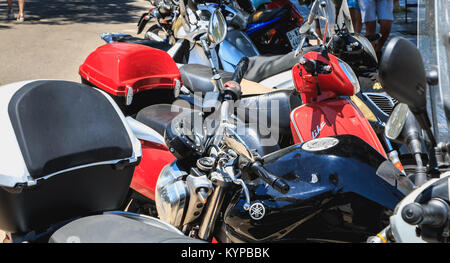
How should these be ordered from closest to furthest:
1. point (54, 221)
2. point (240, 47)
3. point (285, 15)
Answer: point (54, 221) → point (240, 47) → point (285, 15)

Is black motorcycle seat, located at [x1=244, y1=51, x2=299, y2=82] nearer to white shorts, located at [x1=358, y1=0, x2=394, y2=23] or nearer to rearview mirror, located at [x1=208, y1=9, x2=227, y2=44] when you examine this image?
rearview mirror, located at [x1=208, y1=9, x2=227, y2=44]

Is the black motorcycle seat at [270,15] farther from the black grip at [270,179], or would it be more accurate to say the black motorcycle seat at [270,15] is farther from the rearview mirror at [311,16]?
the black grip at [270,179]

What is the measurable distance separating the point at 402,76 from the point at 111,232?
969 mm

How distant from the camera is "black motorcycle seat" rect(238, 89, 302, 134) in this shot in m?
2.75

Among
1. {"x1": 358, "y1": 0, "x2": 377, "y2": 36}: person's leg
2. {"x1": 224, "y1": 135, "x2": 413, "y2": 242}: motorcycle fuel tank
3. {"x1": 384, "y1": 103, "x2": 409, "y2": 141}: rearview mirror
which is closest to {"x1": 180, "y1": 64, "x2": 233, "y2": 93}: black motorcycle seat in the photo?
{"x1": 224, "y1": 135, "x2": 413, "y2": 242}: motorcycle fuel tank

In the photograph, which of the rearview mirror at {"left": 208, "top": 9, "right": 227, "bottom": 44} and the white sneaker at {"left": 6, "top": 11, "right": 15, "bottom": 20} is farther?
the white sneaker at {"left": 6, "top": 11, "right": 15, "bottom": 20}

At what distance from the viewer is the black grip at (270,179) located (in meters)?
1.39

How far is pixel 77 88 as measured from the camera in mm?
1813

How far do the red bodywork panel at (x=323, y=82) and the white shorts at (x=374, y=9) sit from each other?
3051 mm

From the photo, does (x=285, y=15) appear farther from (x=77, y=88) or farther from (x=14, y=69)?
(x=77, y=88)

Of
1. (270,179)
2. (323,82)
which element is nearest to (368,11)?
(323,82)

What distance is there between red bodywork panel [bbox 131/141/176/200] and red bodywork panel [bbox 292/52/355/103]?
0.80 metres
